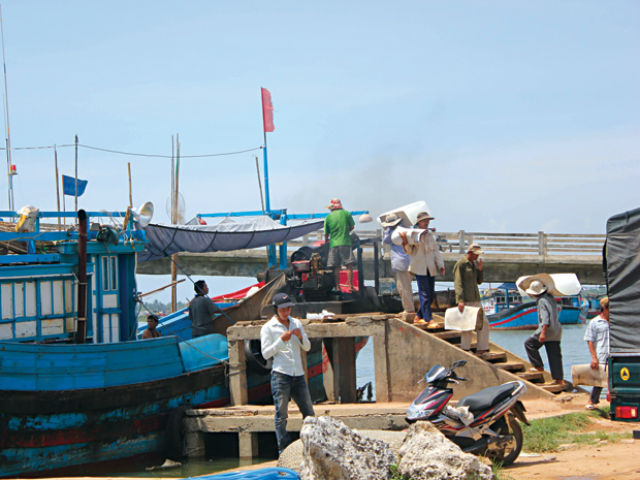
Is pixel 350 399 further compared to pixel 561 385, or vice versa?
pixel 350 399

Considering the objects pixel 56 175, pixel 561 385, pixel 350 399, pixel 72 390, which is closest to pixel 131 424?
pixel 72 390

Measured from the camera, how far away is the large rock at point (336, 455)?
6.10 metres

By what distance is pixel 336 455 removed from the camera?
6125 mm

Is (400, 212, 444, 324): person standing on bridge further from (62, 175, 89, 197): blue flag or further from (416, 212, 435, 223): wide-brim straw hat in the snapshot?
(62, 175, 89, 197): blue flag

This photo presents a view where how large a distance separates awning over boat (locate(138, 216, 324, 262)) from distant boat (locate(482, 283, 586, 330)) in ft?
90.1

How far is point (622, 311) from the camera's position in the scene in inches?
316

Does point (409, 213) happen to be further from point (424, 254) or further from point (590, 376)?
point (590, 376)

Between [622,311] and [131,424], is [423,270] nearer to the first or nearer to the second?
[622,311]

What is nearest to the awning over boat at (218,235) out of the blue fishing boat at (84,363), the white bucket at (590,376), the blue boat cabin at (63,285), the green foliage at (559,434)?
the blue boat cabin at (63,285)

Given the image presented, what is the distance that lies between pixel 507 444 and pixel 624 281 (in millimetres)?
2108

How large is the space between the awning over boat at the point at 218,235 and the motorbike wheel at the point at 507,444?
9.34 m

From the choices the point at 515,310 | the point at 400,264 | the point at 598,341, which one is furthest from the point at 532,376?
the point at 515,310

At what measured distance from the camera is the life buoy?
40.9ft

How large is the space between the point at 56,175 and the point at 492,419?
14125mm
